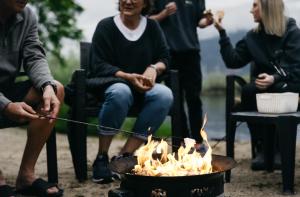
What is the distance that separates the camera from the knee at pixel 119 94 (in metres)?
3.84

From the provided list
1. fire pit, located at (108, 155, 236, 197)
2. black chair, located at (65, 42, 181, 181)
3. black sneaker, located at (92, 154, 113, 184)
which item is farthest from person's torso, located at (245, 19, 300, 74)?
fire pit, located at (108, 155, 236, 197)

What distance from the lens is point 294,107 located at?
3816mm

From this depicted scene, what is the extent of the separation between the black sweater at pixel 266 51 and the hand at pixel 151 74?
2.70 feet

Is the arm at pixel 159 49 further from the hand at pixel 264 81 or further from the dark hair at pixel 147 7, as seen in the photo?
the hand at pixel 264 81

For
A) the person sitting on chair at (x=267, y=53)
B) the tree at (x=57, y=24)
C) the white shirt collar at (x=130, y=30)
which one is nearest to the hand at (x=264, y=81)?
the person sitting on chair at (x=267, y=53)

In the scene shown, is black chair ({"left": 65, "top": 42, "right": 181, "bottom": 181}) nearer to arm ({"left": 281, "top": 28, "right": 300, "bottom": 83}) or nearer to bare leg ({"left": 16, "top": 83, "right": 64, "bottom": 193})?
bare leg ({"left": 16, "top": 83, "right": 64, "bottom": 193})

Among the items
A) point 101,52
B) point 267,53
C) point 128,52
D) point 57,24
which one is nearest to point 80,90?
point 101,52

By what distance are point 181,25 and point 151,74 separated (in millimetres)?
1070

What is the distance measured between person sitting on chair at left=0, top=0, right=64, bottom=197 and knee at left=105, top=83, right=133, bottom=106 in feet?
1.44

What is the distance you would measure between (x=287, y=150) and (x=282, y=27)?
130 cm

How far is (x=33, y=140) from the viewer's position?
3523 millimetres

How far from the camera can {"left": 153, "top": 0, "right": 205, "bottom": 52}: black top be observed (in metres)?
5.00

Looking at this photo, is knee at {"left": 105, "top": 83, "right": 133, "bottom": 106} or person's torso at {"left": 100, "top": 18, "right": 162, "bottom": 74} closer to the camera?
knee at {"left": 105, "top": 83, "right": 133, "bottom": 106}

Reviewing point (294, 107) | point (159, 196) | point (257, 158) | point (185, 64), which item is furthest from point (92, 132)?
point (159, 196)
